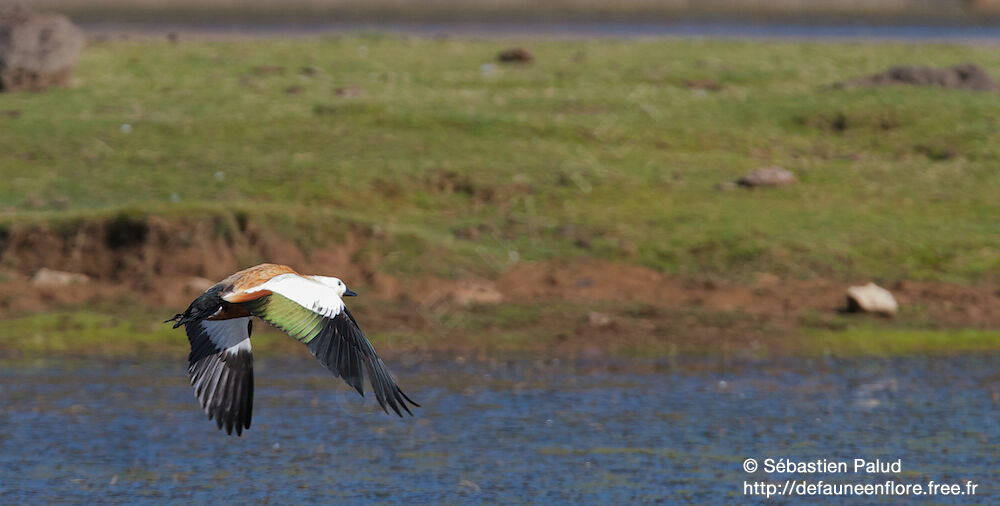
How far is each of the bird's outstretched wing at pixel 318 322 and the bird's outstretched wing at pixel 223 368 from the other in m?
0.86

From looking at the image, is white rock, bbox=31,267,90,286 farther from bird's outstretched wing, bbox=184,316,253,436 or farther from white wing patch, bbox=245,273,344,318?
white wing patch, bbox=245,273,344,318

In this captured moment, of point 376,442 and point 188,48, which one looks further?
point 188,48

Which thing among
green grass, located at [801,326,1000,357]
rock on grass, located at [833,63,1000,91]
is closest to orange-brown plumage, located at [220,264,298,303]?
green grass, located at [801,326,1000,357]

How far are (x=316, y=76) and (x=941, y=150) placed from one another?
869 centimetres

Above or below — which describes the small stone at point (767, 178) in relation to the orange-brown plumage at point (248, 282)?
above

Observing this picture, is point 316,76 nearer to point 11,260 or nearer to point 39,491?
point 11,260

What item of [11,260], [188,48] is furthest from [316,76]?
[11,260]

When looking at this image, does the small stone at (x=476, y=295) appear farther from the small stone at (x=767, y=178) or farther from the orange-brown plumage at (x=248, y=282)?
the orange-brown plumage at (x=248, y=282)

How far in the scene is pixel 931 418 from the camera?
11547 mm

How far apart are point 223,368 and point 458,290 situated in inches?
261

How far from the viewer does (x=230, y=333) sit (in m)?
8.40

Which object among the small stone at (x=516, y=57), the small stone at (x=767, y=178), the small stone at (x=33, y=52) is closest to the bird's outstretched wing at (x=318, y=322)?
the small stone at (x=767, y=178)

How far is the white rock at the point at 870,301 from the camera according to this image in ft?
47.8

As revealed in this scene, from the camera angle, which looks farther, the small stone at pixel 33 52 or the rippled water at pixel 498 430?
the small stone at pixel 33 52
